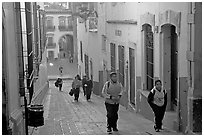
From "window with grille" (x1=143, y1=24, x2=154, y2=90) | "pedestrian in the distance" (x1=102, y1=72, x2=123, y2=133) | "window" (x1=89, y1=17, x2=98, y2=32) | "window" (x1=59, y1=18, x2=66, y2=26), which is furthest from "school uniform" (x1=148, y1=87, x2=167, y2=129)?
"window" (x1=59, y1=18, x2=66, y2=26)

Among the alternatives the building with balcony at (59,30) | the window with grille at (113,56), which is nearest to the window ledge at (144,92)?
the window with grille at (113,56)

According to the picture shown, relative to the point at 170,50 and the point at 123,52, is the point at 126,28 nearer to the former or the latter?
the point at 123,52

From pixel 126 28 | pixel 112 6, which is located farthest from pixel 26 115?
pixel 112 6

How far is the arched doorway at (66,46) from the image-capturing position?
4975 cm

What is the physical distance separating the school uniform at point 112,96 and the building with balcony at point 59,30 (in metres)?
36.2

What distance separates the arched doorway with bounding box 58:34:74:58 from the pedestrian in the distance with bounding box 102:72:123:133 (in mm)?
40839

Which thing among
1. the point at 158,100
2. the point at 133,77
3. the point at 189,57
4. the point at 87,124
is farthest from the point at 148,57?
the point at 189,57

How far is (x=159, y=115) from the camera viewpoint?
855cm

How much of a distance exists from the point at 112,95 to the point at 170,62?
2.26 meters

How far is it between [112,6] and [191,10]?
7.53m

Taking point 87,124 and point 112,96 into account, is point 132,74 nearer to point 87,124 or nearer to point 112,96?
point 87,124

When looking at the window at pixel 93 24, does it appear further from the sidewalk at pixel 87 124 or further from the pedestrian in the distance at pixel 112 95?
the pedestrian in the distance at pixel 112 95

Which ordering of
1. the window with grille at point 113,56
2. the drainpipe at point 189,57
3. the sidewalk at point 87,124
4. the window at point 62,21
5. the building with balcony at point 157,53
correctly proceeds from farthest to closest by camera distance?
the window at point 62,21 < the window with grille at point 113,56 < the sidewalk at point 87,124 < the building with balcony at point 157,53 < the drainpipe at point 189,57

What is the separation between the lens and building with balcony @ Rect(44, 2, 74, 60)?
1779 inches
